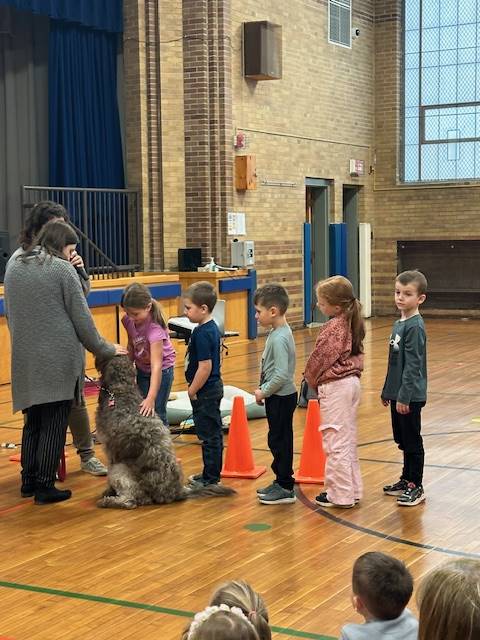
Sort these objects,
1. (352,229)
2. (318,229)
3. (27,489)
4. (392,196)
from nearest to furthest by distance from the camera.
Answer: (27,489)
(318,229)
(352,229)
(392,196)

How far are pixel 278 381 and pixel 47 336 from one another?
1385 mm

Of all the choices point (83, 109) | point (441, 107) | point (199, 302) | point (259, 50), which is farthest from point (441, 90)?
point (199, 302)

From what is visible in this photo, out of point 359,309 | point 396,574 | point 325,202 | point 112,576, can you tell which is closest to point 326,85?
point 325,202

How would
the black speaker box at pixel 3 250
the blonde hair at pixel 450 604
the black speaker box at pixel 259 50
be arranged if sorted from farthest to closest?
the black speaker box at pixel 259 50
the black speaker box at pixel 3 250
the blonde hair at pixel 450 604

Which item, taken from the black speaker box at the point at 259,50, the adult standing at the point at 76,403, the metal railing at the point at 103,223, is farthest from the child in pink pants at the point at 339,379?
the black speaker box at the point at 259,50

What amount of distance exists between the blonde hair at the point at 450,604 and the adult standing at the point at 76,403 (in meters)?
4.31

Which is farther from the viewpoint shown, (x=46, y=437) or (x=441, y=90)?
(x=441, y=90)

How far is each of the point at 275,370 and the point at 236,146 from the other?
988 cm

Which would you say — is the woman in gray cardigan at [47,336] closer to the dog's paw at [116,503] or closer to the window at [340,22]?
the dog's paw at [116,503]

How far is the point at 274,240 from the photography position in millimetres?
16250

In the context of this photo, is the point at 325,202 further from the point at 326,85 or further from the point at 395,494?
the point at 395,494

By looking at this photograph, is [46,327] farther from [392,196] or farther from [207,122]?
[392,196]

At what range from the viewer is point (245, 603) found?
224cm

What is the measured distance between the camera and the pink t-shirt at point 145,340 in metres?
6.19
